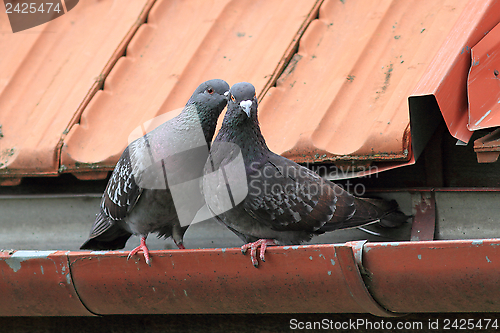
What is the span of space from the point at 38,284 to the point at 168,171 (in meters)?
0.94

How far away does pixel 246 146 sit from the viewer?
275cm

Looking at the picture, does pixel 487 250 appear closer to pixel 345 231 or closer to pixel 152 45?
pixel 345 231

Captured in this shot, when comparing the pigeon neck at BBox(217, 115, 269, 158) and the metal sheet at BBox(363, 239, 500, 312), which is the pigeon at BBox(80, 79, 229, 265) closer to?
the pigeon neck at BBox(217, 115, 269, 158)

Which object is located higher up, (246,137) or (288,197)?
(246,137)

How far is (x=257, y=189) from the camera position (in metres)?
→ 2.66

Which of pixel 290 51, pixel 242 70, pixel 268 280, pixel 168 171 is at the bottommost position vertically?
pixel 268 280

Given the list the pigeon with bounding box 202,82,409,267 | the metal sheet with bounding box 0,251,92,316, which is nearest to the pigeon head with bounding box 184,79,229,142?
the pigeon with bounding box 202,82,409,267

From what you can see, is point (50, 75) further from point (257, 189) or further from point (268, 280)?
point (268, 280)

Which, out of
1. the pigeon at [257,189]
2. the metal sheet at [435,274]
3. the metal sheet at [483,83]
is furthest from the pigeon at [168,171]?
the metal sheet at [483,83]

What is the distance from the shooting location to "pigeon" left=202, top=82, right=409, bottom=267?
8.73ft

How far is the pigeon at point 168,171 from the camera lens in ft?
9.59

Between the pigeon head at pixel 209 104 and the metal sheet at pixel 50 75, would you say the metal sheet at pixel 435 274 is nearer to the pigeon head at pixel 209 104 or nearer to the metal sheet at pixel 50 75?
the pigeon head at pixel 209 104

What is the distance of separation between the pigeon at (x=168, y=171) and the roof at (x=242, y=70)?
0.51 metres

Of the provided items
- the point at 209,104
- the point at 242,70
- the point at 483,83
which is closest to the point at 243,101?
the point at 209,104
